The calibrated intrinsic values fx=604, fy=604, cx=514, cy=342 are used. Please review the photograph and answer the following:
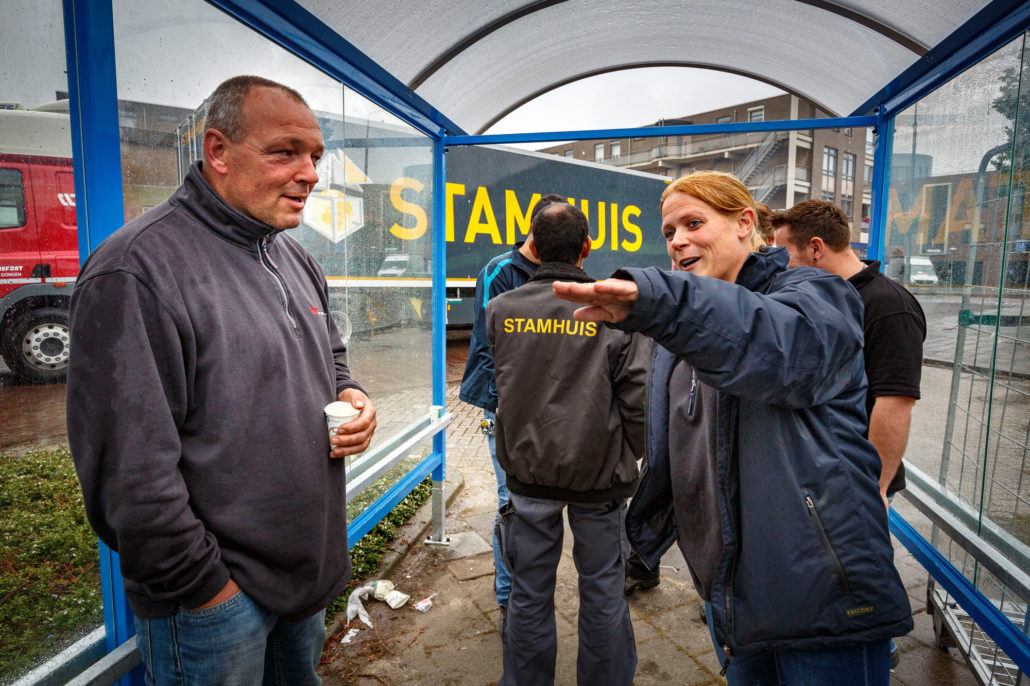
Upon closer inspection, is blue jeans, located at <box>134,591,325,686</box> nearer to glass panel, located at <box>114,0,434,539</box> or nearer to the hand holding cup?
the hand holding cup

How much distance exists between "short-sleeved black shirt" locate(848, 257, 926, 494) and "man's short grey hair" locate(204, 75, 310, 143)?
2279 millimetres

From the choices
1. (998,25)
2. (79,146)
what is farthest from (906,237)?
(79,146)

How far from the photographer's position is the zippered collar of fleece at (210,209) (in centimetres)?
150

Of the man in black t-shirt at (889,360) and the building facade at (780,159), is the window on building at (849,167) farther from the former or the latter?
the man in black t-shirt at (889,360)

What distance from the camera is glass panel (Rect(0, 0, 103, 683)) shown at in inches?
56.5

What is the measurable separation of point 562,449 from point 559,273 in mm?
691

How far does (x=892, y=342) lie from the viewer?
232cm

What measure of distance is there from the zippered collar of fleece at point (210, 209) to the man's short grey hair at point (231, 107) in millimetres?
119

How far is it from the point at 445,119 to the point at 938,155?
8.77 feet

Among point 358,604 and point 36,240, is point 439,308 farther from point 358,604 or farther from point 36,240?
point 36,240

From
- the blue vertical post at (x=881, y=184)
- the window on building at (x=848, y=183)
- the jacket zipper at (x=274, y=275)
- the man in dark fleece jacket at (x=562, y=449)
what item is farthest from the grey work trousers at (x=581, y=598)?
the window on building at (x=848, y=183)

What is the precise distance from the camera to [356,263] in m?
3.18

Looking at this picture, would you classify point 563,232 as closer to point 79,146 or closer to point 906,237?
point 79,146

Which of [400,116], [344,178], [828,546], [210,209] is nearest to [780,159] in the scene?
[400,116]
